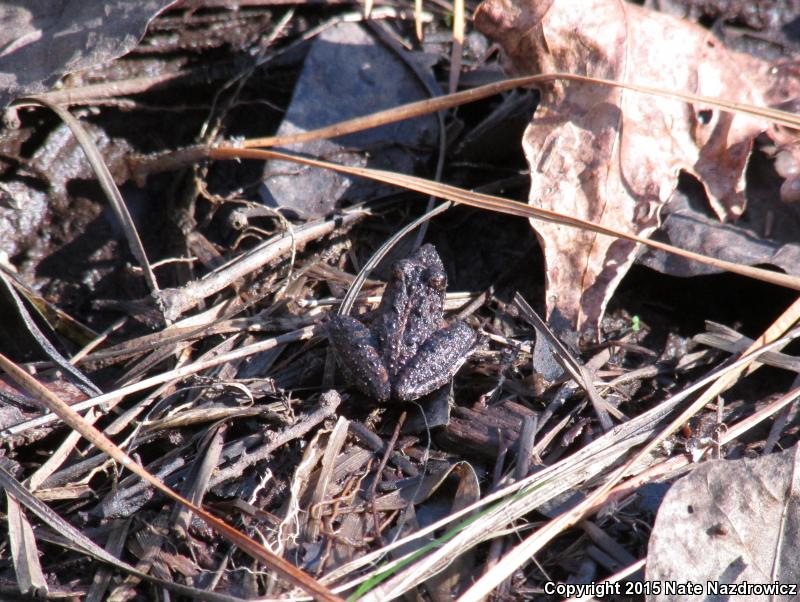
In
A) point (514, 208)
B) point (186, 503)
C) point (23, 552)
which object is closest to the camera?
point (186, 503)

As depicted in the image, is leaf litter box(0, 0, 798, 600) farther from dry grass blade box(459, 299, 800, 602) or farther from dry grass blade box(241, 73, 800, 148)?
dry grass blade box(241, 73, 800, 148)

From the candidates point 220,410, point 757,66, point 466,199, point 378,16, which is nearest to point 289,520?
point 220,410

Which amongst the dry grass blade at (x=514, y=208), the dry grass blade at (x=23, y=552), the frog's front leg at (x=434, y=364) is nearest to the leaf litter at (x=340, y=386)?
the dry grass blade at (x=23, y=552)

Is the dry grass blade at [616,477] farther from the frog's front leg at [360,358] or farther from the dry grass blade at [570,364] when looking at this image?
the frog's front leg at [360,358]

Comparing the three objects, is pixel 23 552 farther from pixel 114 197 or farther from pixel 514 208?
pixel 514 208

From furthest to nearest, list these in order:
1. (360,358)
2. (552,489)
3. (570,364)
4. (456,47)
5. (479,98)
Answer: (456,47) < (479,98) < (570,364) < (360,358) < (552,489)

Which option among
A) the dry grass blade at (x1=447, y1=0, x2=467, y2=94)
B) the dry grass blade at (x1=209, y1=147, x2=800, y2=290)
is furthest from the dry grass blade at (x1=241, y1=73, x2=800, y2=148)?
the dry grass blade at (x1=447, y1=0, x2=467, y2=94)

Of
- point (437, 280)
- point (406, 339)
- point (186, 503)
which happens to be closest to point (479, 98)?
point (437, 280)
